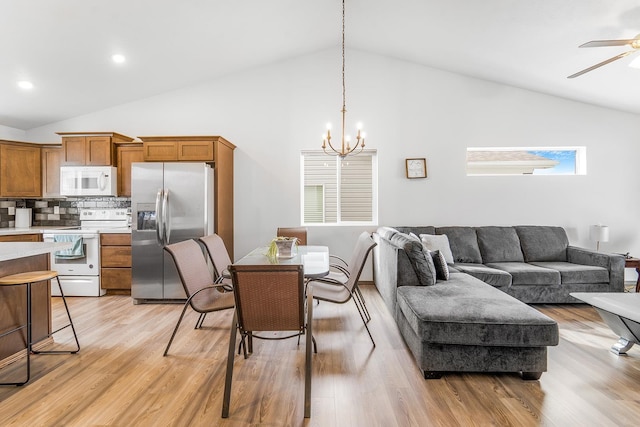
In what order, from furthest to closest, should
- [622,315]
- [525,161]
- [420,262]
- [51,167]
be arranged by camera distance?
[525,161]
[51,167]
[420,262]
[622,315]

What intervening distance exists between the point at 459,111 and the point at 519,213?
1.77m

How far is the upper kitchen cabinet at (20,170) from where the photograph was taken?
4523mm

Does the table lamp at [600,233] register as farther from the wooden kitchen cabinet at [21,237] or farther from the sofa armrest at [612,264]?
the wooden kitchen cabinet at [21,237]

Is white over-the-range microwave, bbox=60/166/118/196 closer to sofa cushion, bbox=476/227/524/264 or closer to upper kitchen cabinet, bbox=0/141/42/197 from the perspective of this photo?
upper kitchen cabinet, bbox=0/141/42/197

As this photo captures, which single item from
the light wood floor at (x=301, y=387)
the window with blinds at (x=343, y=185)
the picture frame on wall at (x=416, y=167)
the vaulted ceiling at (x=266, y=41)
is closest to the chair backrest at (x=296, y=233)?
the window with blinds at (x=343, y=185)

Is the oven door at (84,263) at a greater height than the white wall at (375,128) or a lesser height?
lesser

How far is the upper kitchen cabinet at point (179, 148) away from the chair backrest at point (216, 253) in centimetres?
145

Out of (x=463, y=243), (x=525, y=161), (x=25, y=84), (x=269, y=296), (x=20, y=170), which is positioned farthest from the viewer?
(x=525, y=161)

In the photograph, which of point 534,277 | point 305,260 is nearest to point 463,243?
point 534,277

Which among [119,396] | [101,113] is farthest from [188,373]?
[101,113]

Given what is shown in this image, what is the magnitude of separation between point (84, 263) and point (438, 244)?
15.3 ft

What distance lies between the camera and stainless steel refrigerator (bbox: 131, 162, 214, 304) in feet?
13.5

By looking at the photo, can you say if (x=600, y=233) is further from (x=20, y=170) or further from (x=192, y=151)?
(x=20, y=170)

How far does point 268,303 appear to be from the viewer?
2.03m
